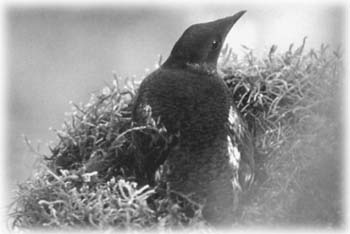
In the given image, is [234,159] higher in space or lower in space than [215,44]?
lower

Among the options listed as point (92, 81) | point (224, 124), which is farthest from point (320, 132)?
point (92, 81)

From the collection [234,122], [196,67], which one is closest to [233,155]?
[234,122]

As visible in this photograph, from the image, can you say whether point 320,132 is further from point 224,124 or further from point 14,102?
point 14,102

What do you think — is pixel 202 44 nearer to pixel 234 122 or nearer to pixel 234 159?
pixel 234 122

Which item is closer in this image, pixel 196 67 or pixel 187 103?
pixel 187 103

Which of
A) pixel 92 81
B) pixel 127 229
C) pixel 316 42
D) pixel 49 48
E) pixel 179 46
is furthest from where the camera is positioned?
pixel 49 48

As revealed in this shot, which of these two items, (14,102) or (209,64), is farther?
(14,102)

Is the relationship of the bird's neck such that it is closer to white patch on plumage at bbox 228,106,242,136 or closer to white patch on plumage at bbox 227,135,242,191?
white patch on plumage at bbox 228,106,242,136
